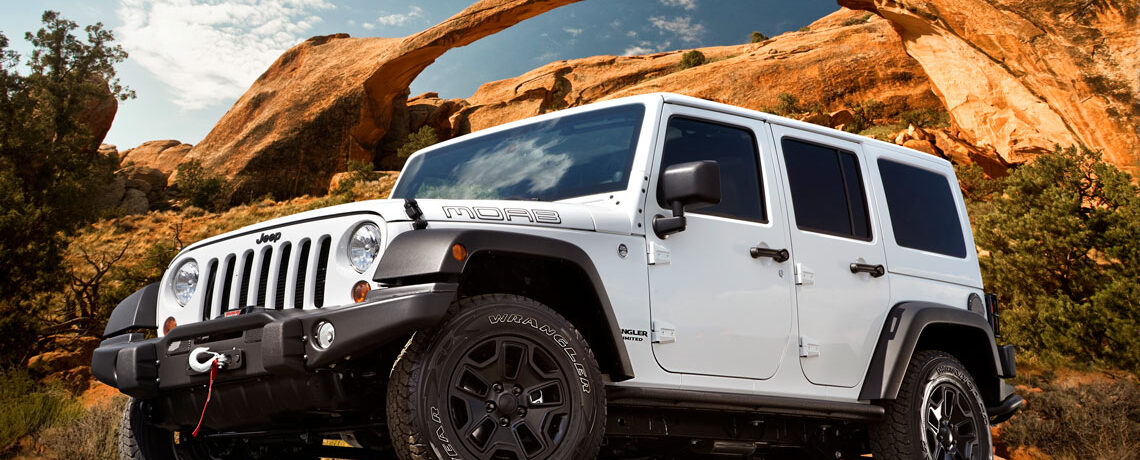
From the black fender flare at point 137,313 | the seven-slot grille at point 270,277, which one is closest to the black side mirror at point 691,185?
the seven-slot grille at point 270,277

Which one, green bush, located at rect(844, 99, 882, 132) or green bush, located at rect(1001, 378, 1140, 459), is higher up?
green bush, located at rect(844, 99, 882, 132)

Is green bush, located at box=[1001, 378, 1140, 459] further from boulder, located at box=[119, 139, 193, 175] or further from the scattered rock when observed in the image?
boulder, located at box=[119, 139, 193, 175]

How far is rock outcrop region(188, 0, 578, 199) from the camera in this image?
47.1 metres

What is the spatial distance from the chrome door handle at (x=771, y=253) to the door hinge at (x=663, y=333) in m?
0.72

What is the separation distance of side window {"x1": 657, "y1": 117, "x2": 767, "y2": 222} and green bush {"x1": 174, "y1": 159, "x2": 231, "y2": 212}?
45.2m

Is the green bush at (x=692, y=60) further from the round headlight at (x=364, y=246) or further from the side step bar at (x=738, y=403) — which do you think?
the round headlight at (x=364, y=246)

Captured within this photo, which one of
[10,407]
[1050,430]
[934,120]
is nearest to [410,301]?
[1050,430]

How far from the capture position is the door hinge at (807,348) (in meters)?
4.56

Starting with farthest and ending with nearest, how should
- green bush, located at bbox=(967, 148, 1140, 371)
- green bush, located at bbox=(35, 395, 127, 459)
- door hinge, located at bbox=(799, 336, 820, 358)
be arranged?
green bush, located at bbox=(967, 148, 1140, 371), green bush, located at bbox=(35, 395, 127, 459), door hinge, located at bbox=(799, 336, 820, 358)

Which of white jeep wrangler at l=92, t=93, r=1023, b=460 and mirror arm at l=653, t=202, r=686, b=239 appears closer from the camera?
white jeep wrangler at l=92, t=93, r=1023, b=460

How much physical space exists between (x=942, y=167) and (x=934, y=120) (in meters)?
43.3

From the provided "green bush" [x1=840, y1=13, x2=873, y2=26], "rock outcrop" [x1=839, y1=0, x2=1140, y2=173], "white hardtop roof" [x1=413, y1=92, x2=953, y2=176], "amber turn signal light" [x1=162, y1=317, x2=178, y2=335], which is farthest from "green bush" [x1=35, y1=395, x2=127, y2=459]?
"green bush" [x1=840, y1=13, x2=873, y2=26]

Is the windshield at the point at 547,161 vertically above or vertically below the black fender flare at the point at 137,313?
above

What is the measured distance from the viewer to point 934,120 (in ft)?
150
